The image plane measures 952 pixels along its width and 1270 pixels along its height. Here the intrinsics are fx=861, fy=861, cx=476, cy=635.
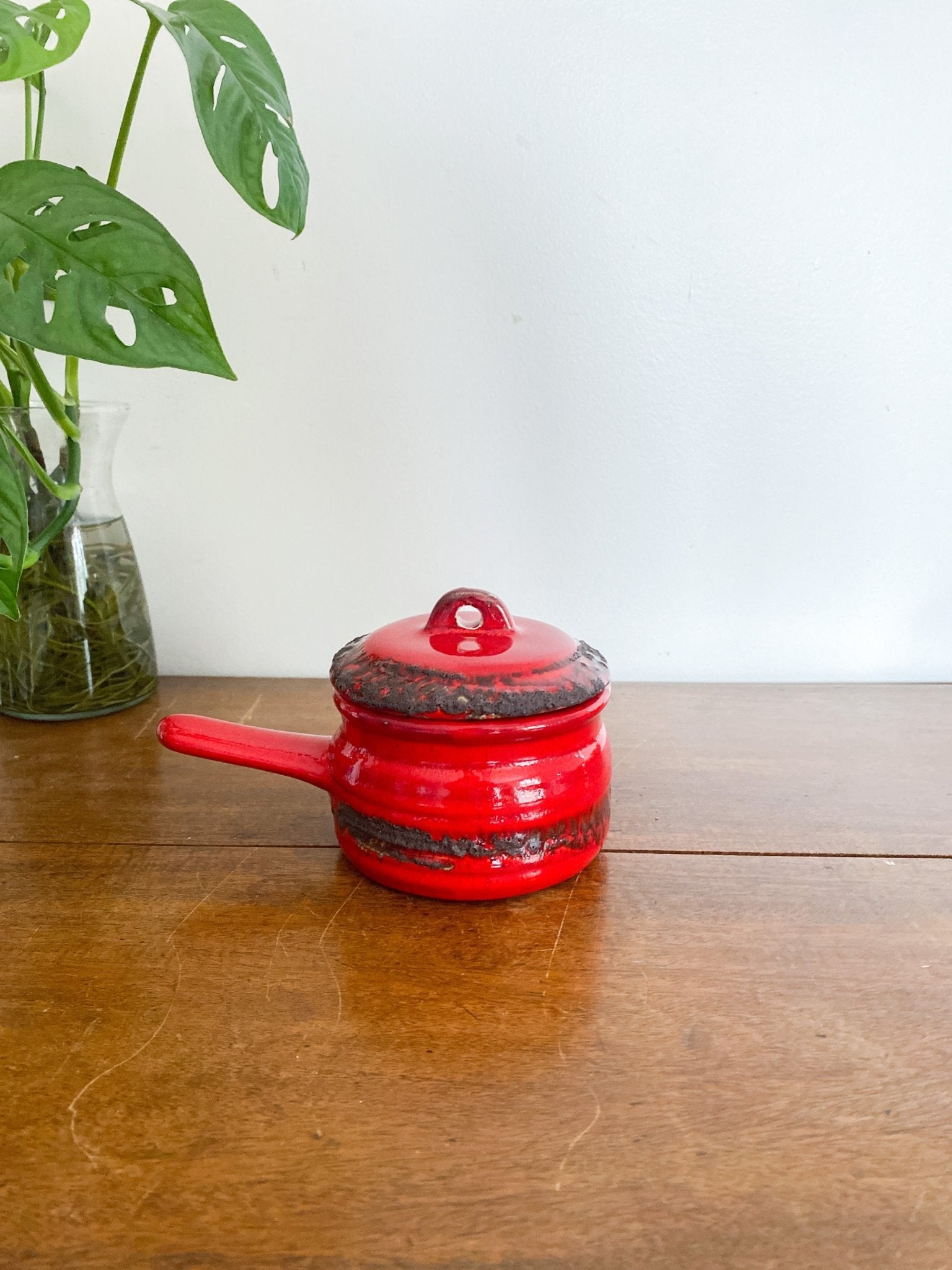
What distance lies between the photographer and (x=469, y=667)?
1.63 feet

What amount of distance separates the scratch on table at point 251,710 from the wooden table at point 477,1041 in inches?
5.3

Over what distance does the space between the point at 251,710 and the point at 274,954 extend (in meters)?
0.39

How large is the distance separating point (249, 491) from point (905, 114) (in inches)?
28.6

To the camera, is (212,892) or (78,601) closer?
(212,892)

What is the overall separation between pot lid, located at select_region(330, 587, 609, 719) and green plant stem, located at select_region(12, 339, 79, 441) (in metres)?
0.29

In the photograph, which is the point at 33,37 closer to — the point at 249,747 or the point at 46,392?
the point at 46,392

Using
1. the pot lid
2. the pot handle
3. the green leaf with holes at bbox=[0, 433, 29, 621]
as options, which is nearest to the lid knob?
the pot lid

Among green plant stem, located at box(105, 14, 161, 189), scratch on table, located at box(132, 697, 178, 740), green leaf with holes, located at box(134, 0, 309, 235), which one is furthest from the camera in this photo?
scratch on table, located at box(132, 697, 178, 740)

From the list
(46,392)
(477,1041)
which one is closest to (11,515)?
(46,392)

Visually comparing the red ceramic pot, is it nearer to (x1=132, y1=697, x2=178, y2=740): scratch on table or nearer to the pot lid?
the pot lid

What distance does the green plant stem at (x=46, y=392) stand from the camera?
2.04 ft

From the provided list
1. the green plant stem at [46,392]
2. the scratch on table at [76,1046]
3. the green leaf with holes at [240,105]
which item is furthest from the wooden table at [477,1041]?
the green leaf with holes at [240,105]

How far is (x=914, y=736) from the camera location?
77cm

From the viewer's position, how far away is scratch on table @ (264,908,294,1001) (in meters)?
0.43
